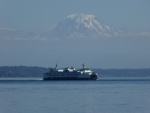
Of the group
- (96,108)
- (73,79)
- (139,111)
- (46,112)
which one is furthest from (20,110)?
(73,79)

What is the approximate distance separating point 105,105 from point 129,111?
311 inches

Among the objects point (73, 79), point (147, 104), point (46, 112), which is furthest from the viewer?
point (73, 79)

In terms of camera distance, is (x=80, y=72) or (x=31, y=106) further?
(x=80, y=72)

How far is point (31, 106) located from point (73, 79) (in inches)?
5274

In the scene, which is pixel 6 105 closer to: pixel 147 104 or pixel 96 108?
pixel 96 108

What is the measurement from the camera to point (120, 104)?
67312mm

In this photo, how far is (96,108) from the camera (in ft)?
207

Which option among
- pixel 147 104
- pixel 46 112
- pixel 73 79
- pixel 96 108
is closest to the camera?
pixel 46 112

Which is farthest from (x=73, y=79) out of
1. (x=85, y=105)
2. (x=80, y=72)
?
(x=85, y=105)

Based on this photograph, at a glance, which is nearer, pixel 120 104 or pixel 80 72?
pixel 120 104

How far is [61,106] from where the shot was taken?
65.2 meters

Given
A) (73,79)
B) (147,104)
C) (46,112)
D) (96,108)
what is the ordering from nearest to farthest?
(46,112), (96,108), (147,104), (73,79)

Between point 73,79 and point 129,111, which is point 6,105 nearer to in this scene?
point 129,111

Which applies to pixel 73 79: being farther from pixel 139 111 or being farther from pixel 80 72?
pixel 139 111
